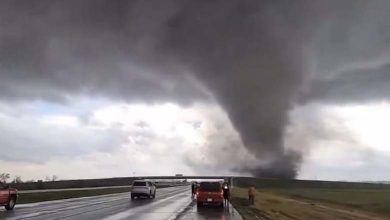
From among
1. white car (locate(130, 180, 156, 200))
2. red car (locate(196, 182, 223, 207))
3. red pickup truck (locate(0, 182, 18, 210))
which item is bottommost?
red pickup truck (locate(0, 182, 18, 210))

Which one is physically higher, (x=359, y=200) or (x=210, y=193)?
(x=359, y=200)

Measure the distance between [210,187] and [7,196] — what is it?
15.8 m

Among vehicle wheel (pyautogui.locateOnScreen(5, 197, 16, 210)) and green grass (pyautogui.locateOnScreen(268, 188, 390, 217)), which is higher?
green grass (pyautogui.locateOnScreen(268, 188, 390, 217))

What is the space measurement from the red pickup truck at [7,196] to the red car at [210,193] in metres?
14.5

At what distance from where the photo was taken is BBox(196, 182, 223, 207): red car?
1699 inches

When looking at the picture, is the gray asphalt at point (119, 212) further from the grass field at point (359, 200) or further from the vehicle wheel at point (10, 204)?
the grass field at point (359, 200)

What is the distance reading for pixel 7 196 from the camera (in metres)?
35.5

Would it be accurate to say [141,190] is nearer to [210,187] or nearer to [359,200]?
[210,187]

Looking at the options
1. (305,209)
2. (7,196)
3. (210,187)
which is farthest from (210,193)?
(7,196)

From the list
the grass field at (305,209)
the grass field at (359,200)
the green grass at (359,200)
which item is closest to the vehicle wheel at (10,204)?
the grass field at (305,209)

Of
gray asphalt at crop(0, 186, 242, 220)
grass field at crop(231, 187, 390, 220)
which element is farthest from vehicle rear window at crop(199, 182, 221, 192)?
grass field at crop(231, 187, 390, 220)

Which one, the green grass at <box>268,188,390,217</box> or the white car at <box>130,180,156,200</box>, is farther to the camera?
the green grass at <box>268,188,390,217</box>

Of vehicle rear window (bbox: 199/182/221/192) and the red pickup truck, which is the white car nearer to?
vehicle rear window (bbox: 199/182/221/192)

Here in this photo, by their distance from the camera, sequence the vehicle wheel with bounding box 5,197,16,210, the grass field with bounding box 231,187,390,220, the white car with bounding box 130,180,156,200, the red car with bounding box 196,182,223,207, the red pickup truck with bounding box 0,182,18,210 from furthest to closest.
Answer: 1. the white car with bounding box 130,180,156,200
2. the red car with bounding box 196,182,223,207
3. the grass field with bounding box 231,187,390,220
4. the vehicle wheel with bounding box 5,197,16,210
5. the red pickup truck with bounding box 0,182,18,210
